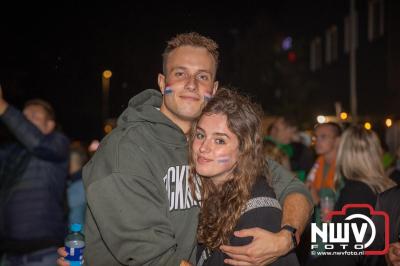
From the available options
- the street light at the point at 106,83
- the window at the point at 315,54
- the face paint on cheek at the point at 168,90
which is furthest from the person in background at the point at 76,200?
the window at the point at 315,54

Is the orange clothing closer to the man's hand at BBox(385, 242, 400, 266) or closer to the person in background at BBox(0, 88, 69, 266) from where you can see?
the man's hand at BBox(385, 242, 400, 266)

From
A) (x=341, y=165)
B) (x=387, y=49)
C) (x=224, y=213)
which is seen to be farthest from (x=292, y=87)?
(x=224, y=213)

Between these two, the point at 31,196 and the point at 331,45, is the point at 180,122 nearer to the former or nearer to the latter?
the point at 31,196

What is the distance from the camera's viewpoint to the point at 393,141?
8625 millimetres

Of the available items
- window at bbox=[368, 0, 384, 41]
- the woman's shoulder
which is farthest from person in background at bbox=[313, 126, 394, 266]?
window at bbox=[368, 0, 384, 41]

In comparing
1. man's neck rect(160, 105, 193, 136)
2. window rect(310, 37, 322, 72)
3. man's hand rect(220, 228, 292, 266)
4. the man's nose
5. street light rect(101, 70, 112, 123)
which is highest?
window rect(310, 37, 322, 72)

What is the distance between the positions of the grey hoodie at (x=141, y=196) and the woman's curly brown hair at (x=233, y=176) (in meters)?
0.09

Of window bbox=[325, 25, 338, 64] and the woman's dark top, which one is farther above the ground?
window bbox=[325, 25, 338, 64]

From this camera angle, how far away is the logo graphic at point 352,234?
3.78 meters

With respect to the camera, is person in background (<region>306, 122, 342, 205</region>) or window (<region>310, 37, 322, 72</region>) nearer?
person in background (<region>306, 122, 342, 205</region>)

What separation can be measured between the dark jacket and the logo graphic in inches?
106

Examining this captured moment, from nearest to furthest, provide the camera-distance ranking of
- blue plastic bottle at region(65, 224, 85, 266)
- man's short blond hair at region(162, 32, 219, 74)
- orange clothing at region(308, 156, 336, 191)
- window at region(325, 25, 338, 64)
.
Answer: blue plastic bottle at region(65, 224, 85, 266), man's short blond hair at region(162, 32, 219, 74), orange clothing at region(308, 156, 336, 191), window at region(325, 25, 338, 64)

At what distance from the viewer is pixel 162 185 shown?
2779 millimetres

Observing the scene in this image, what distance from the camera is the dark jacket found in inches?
181
